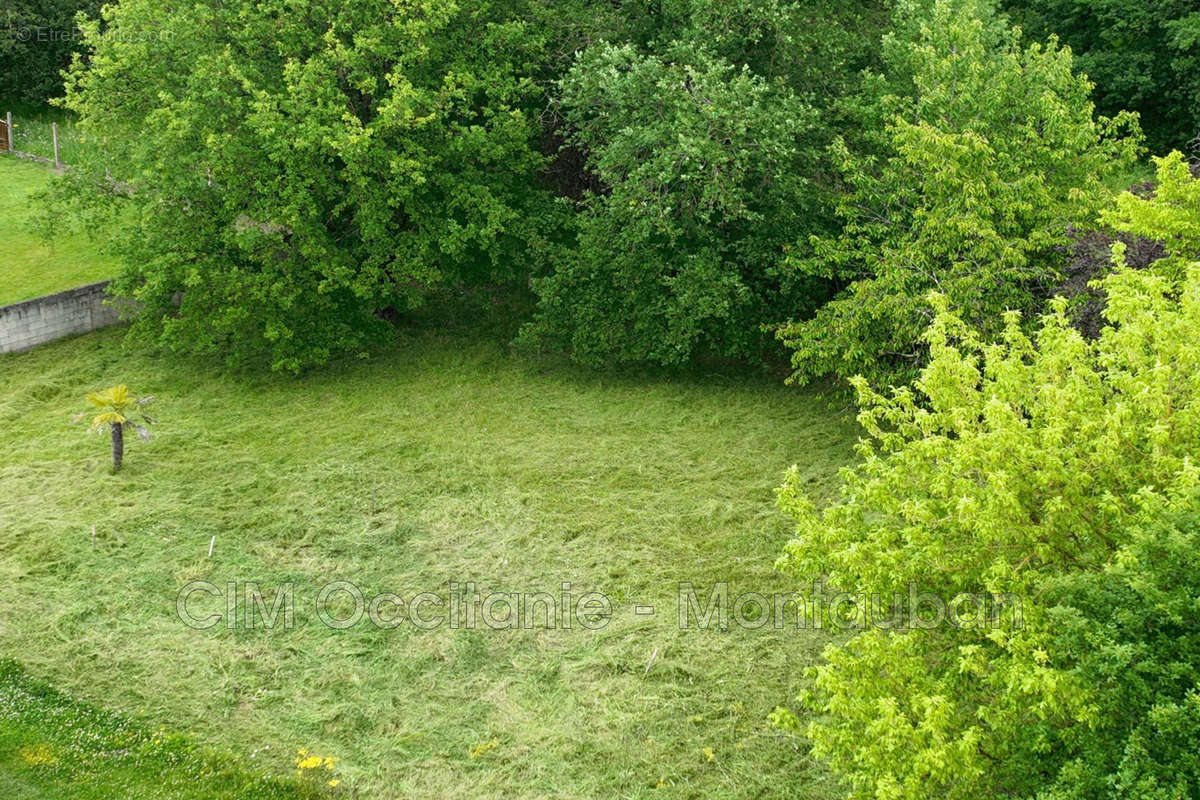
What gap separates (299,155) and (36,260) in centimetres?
908

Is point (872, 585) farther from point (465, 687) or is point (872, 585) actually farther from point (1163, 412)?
point (465, 687)

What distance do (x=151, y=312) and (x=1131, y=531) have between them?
18.6m

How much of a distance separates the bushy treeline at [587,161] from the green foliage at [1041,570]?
7660mm

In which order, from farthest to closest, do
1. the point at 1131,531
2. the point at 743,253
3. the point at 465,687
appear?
the point at 743,253
the point at 465,687
the point at 1131,531

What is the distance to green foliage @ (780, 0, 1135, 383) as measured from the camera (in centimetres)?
1709

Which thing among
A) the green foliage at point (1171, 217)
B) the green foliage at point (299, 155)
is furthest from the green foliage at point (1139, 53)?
the green foliage at point (299, 155)

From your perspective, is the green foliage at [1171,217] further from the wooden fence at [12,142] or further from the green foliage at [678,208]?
A: the wooden fence at [12,142]

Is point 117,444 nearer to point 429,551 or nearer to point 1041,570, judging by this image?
point 429,551

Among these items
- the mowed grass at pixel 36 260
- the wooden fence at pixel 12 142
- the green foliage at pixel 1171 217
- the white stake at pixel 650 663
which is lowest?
the white stake at pixel 650 663

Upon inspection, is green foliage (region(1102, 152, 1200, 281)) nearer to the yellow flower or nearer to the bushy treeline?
the bushy treeline

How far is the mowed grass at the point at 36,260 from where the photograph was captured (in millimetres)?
23797

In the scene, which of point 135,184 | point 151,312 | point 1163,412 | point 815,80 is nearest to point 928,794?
point 1163,412

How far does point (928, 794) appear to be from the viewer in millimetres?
8586

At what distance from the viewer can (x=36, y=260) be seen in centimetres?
2514
